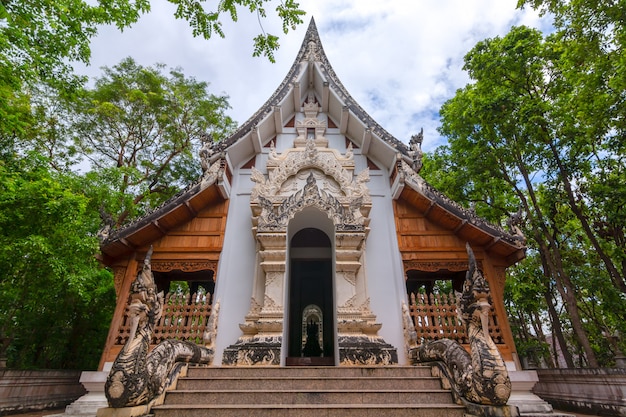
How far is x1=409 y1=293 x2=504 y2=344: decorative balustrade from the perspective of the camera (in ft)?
21.1

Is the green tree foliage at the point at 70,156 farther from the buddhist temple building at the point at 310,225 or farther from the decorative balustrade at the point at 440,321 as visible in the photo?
the decorative balustrade at the point at 440,321

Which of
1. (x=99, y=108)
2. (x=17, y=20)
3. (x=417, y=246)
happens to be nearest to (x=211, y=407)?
(x=417, y=246)

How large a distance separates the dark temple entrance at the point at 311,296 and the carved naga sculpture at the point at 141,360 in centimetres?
561

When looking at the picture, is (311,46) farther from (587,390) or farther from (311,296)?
(587,390)

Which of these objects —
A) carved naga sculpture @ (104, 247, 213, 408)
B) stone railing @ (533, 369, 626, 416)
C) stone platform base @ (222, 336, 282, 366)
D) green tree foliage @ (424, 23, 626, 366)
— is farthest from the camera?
green tree foliage @ (424, 23, 626, 366)

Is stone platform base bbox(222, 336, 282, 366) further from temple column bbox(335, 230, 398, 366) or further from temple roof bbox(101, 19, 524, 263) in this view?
temple roof bbox(101, 19, 524, 263)

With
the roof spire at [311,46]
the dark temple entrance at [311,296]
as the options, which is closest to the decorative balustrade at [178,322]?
the dark temple entrance at [311,296]

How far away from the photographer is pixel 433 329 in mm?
6496

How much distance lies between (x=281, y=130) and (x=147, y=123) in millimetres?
8264

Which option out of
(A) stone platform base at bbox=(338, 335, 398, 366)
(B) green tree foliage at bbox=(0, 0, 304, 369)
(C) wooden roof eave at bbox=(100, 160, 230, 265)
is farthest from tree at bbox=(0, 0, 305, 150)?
(A) stone platform base at bbox=(338, 335, 398, 366)

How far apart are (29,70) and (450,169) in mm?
12632

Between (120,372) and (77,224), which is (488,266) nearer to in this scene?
(120,372)

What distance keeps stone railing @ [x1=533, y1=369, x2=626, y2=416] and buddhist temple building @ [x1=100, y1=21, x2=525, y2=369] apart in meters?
3.30

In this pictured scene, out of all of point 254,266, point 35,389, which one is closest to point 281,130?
point 254,266
